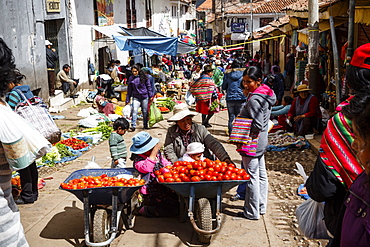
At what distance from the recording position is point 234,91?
10234mm

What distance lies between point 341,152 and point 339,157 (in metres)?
0.03

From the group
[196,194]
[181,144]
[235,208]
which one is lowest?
[235,208]

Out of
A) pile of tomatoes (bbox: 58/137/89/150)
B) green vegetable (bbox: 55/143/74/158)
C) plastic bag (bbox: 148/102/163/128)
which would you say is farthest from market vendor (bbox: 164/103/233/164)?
plastic bag (bbox: 148/102/163/128)

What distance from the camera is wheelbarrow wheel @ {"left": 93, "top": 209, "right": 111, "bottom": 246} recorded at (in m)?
4.84

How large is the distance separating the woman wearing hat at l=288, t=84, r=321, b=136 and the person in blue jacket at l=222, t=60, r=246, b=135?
1238 millimetres

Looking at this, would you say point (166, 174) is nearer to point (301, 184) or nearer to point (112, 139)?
point (112, 139)

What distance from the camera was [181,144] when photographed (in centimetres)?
580

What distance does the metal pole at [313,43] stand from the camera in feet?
34.2

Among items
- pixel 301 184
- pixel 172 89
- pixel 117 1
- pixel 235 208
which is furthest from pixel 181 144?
Answer: pixel 117 1

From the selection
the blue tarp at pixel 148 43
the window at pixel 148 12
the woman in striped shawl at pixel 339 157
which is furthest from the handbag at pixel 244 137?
the window at pixel 148 12

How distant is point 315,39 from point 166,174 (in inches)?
276

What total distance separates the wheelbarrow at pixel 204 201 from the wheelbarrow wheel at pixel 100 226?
750 millimetres

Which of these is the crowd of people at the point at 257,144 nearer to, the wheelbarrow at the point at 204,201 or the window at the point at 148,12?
the wheelbarrow at the point at 204,201

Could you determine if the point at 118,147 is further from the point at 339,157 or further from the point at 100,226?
the point at 339,157
